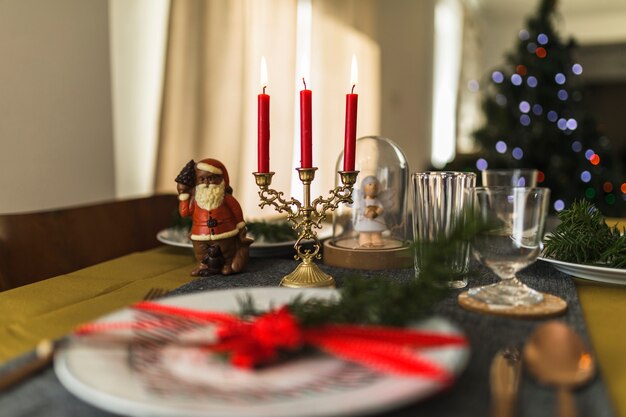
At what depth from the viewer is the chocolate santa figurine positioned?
0.91m

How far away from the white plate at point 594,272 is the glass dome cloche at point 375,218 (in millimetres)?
233

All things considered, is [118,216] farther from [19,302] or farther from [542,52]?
[542,52]

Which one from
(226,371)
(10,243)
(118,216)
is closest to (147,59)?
(118,216)

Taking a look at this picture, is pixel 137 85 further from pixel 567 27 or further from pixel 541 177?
pixel 567 27

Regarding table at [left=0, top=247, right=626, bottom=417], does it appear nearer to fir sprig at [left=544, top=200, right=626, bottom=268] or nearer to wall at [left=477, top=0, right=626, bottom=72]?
fir sprig at [left=544, top=200, right=626, bottom=268]

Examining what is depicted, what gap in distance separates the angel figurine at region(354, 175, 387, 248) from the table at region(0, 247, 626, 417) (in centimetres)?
10

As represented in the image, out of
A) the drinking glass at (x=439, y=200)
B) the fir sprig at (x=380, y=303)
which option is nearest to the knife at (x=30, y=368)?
the fir sprig at (x=380, y=303)

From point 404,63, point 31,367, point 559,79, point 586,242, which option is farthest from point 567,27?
point 31,367

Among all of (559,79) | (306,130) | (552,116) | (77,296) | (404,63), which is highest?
(404,63)

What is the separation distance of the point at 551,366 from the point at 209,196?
22.4 inches

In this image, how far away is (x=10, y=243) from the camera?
1045 millimetres

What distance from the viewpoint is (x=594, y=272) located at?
0.84m

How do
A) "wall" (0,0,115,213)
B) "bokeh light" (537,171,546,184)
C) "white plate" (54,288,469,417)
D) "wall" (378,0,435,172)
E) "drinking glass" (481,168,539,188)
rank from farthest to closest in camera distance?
"wall" (378,0,435,172), "bokeh light" (537,171,546,184), "wall" (0,0,115,213), "drinking glass" (481,168,539,188), "white plate" (54,288,469,417)

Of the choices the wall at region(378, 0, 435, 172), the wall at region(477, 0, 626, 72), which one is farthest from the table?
the wall at region(477, 0, 626, 72)
